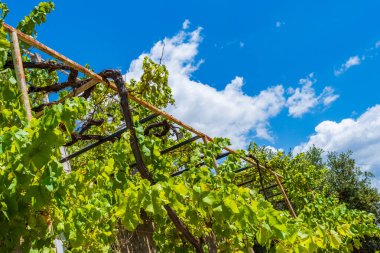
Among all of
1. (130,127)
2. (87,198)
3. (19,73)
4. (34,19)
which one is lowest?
(87,198)

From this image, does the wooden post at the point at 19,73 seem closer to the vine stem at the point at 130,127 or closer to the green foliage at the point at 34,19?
the vine stem at the point at 130,127

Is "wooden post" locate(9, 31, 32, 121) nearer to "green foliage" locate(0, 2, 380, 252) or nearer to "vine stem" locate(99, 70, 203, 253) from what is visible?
"green foliage" locate(0, 2, 380, 252)

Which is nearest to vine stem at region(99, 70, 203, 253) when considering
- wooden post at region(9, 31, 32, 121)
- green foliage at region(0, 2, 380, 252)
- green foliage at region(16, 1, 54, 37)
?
green foliage at region(0, 2, 380, 252)

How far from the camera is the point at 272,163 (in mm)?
11227

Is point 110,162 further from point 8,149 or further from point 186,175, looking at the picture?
point 8,149

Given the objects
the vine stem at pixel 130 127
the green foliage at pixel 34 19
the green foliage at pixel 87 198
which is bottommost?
the green foliage at pixel 87 198

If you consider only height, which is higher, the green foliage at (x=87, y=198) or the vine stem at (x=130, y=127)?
the vine stem at (x=130, y=127)

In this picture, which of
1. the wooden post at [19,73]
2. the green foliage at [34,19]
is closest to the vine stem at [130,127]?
the wooden post at [19,73]

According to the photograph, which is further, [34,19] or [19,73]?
[34,19]

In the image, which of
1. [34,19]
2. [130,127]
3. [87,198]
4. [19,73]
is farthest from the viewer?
[34,19]

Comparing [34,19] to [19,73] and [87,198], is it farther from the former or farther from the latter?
[87,198]

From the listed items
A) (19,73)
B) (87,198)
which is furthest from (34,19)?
(87,198)

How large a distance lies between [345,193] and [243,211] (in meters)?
18.2

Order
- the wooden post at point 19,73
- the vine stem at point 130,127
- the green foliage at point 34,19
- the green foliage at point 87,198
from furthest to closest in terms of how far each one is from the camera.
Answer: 1. the green foliage at point 34,19
2. the vine stem at point 130,127
3. the wooden post at point 19,73
4. the green foliage at point 87,198
